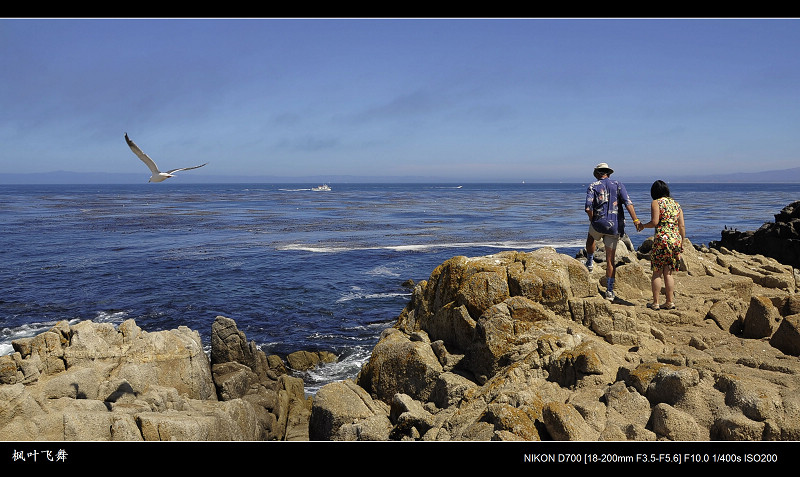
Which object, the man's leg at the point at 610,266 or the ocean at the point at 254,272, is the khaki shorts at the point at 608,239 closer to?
the man's leg at the point at 610,266

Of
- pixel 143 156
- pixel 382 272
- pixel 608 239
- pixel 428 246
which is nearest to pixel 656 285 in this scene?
pixel 608 239

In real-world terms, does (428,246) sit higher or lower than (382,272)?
higher

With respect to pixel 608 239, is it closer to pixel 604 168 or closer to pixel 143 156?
pixel 604 168

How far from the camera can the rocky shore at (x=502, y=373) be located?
5863 mm

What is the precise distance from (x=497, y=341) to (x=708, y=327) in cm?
330

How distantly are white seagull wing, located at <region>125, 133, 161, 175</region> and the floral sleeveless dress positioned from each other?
1032 centimetres

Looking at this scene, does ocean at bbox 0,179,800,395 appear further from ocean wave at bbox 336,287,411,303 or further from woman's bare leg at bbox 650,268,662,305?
woman's bare leg at bbox 650,268,662,305

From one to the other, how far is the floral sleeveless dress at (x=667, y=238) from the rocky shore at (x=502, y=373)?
842 millimetres

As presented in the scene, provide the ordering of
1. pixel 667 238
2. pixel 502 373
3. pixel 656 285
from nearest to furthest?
pixel 502 373 → pixel 667 238 → pixel 656 285

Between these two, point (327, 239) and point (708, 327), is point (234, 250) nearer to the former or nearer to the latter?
point (327, 239)

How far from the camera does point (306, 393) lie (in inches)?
544

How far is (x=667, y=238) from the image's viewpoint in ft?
29.5

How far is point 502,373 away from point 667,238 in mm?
3775

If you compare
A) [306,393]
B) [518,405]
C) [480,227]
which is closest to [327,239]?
[480,227]
